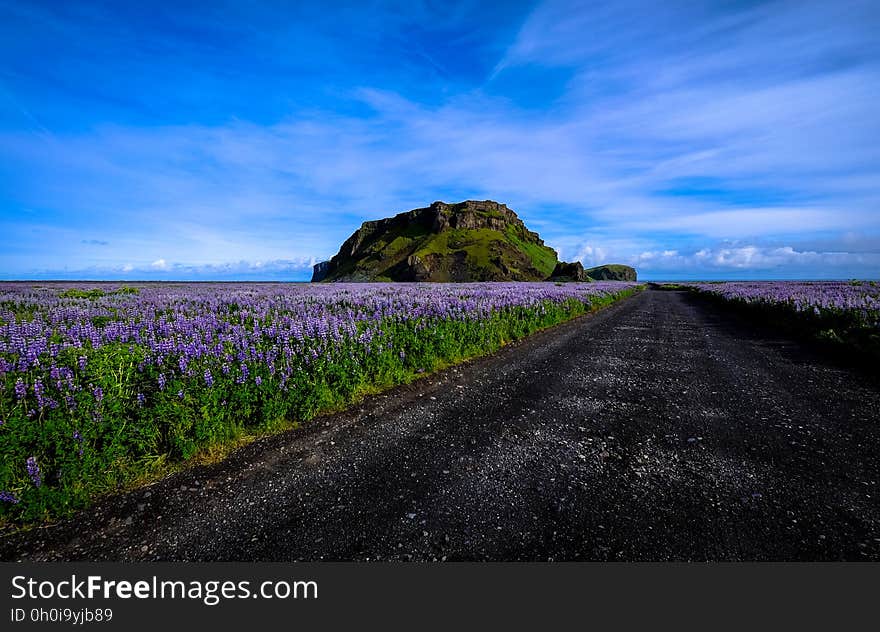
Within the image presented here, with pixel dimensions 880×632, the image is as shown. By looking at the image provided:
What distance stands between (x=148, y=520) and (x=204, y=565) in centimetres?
108

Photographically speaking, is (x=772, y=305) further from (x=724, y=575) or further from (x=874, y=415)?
(x=724, y=575)

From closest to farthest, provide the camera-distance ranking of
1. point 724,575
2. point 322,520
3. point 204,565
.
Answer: point 724,575 < point 204,565 < point 322,520

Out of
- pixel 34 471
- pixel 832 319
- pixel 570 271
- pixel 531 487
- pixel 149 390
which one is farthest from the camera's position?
pixel 570 271

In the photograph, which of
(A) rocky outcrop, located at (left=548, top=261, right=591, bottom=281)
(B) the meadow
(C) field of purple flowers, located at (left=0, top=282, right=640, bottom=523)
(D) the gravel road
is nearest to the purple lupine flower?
(C) field of purple flowers, located at (left=0, top=282, right=640, bottom=523)

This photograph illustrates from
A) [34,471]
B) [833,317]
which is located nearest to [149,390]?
[34,471]

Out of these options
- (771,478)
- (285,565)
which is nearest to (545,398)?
(771,478)

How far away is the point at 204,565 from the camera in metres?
3.39

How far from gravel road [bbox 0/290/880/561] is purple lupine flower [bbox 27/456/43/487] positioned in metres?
0.47

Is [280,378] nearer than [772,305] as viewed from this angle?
Yes

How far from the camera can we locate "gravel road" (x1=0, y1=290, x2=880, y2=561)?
3.52m

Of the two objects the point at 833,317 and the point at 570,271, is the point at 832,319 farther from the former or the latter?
the point at 570,271

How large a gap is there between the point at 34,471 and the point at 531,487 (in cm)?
539

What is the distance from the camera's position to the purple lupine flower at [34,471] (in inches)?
152

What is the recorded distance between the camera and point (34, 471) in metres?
3.88
